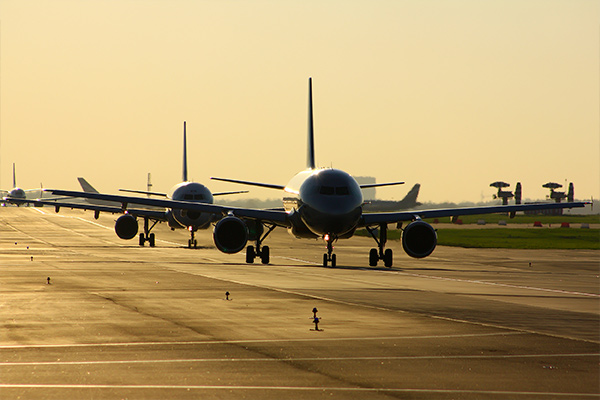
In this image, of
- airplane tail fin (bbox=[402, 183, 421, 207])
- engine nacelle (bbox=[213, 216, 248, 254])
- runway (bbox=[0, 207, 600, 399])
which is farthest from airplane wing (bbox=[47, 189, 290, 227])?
airplane tail fin (bbox=[402, 183, 421, 207])

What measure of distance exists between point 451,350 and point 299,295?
10.5 meters

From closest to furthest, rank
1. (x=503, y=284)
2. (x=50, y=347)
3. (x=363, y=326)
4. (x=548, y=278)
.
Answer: (x=50, y=347) → (x=363, y=326) → (x=503, y=284) → (x=548, y=278)

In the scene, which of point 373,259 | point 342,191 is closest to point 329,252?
point 373,259

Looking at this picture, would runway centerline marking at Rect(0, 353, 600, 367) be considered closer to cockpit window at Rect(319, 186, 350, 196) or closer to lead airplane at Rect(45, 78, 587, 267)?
lead airplane at Rect(45, 78, 587, 267)

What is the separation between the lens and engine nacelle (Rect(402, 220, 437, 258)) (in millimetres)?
39562

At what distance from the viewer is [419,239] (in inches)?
1565

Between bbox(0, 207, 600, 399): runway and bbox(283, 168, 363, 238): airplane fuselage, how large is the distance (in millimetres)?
3024

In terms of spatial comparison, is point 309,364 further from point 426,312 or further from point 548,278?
point 548,278

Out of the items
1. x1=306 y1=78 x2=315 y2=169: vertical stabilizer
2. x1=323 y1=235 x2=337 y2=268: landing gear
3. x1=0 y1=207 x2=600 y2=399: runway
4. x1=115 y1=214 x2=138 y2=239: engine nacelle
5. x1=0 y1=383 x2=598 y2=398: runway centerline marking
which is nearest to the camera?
x1=0 y1=383 x2=598 y2=398: runway centerline marking

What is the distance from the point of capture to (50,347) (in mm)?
16281

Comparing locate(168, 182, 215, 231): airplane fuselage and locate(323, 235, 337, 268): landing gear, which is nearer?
locate(323, 235, 337, 268): landing gear

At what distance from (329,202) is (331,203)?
0.11 metres

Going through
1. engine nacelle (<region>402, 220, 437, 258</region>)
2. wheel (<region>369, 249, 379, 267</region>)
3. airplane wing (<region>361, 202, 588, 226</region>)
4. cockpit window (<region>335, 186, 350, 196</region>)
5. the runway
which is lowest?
wheel (<region>369, 249, 379, 267</region>)

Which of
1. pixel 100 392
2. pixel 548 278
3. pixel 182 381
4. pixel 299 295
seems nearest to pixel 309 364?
pixel 182 381
